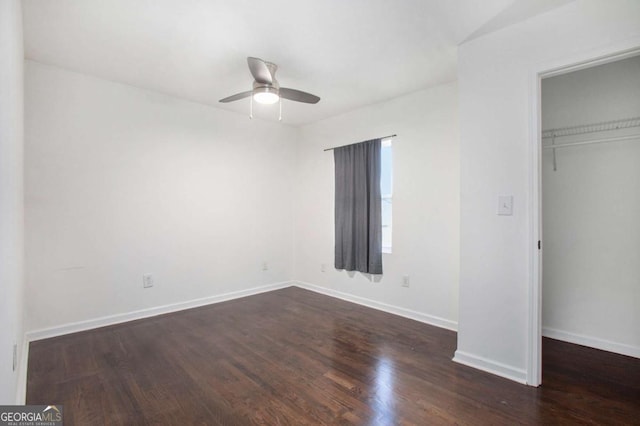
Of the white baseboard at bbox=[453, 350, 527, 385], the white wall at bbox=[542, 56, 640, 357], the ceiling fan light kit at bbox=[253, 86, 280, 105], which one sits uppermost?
the ceiling fan light kit at bbox=[253, 86, 280, 105]

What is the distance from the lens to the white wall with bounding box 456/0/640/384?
79.2 inches

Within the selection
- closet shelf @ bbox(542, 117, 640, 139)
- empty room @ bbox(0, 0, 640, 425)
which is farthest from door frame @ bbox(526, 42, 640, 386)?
closet shelf @ bbox(542, 117, 640, 139)

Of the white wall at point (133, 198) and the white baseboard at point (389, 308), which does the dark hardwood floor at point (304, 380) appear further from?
the white wall at point (133, 198)

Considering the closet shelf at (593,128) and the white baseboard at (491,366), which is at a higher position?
the closet shelf at (593,128)

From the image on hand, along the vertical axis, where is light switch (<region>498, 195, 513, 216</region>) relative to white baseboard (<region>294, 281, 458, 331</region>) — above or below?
above

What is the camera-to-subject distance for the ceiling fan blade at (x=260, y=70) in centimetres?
232

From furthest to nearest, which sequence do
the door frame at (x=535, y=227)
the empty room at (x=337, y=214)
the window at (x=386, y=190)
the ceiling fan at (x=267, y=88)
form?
1. the window at (x=386, y=190)
2. the ceiling fan at (x=267, y=88)
3. the door frame at (x=535, y=227)
4. the empty room at (x=337, y=214)

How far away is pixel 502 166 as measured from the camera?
2.24 meters

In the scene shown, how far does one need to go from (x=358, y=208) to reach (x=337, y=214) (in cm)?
40

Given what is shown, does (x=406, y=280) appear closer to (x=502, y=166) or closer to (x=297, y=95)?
(x=502, y=166)

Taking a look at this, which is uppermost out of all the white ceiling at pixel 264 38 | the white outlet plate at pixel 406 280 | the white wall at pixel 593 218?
the white ceiling at pixel 264 38

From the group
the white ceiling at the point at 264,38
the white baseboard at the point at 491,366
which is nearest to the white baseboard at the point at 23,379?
the white ceiling at the point at 264,38

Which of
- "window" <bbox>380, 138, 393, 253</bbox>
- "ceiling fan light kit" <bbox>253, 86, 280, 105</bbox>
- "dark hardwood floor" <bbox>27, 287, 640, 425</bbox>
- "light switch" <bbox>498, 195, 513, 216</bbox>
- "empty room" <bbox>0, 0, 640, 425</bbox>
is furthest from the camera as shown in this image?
"window" <bbox>380, 138, 393, 253</bbox>

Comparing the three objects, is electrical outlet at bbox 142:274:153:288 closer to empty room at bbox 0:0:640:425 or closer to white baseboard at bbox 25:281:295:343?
empty room at bbox 0:0:640:425
